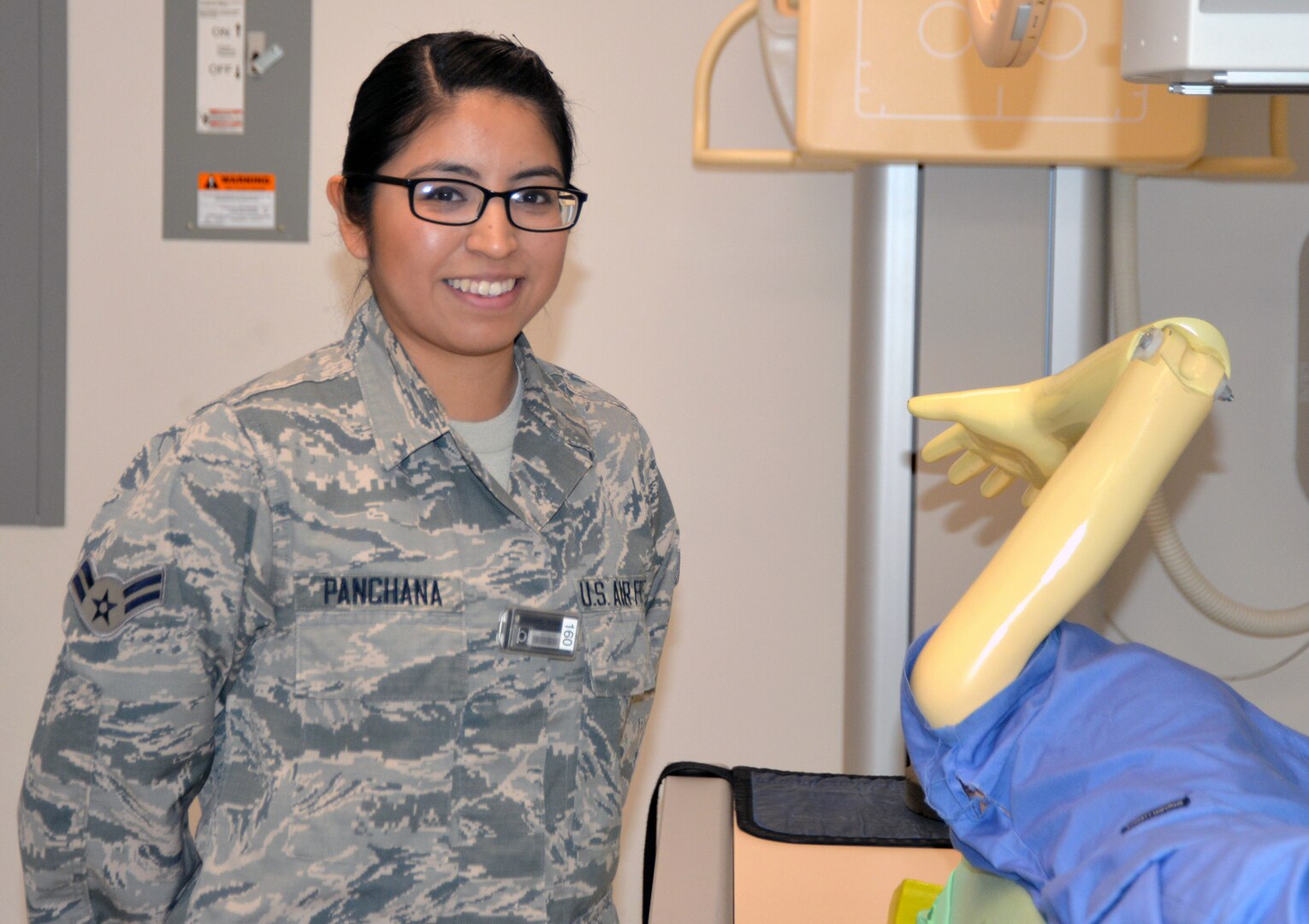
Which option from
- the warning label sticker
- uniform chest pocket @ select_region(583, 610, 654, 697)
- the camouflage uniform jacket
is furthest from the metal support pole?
the warning label sticker

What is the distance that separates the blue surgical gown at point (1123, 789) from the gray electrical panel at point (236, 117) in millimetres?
1614

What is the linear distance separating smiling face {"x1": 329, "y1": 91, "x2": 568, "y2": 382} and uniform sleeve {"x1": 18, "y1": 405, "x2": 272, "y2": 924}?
0.22 metres

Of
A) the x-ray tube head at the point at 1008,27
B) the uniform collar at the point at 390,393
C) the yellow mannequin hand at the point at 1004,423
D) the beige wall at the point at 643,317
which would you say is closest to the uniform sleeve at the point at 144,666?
the uniform collar at the point at 390,393

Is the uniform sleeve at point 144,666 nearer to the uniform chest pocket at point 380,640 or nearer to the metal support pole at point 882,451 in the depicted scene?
the uniform chest pocket at point 380,640

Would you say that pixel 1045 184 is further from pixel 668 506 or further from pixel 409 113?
pixel 409 113

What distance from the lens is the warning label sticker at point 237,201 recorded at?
84.8 inches

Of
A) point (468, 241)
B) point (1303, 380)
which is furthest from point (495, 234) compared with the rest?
point (1303, 380)

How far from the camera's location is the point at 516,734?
120 centimetres

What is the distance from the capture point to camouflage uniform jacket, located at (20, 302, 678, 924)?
43.4 inches

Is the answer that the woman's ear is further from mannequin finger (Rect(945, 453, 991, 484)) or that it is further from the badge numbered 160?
mannequin finger (Rect(945, 453, 991, 484))

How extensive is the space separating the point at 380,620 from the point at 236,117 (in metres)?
1.31

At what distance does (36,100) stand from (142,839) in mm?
1518

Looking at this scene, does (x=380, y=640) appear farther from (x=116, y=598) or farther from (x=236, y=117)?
(x=236, y=117)

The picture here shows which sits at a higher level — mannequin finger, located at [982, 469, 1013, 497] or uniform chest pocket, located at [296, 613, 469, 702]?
mannequin finger, located at [982, 469, 1013, 497]
